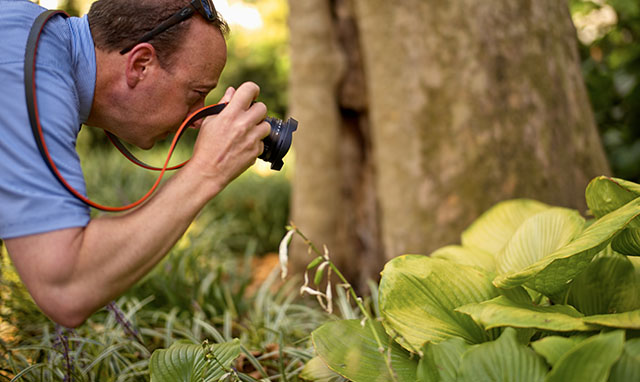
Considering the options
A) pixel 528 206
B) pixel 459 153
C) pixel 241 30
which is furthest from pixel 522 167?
pixel 241 30

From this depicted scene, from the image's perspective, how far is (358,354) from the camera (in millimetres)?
1459

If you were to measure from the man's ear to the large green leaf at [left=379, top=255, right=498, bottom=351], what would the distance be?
0.86 metres

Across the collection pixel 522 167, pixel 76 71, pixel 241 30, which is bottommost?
pixel 522 167

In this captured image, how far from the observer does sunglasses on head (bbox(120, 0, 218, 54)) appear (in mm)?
1374

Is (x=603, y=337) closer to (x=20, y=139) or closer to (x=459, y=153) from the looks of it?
(x=20, y=139)

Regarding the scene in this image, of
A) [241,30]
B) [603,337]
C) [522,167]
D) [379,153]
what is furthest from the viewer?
[241,30]

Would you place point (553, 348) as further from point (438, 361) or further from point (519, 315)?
point (438, 361)

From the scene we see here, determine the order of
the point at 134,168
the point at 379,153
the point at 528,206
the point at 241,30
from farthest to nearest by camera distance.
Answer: the point at 241,30
the point at 134,168
the point at 379,153
the point at 528,206

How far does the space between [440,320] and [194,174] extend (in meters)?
0.79

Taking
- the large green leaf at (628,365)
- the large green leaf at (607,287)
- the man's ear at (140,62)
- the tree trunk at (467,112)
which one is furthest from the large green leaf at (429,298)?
the tree trunk at (467,112)

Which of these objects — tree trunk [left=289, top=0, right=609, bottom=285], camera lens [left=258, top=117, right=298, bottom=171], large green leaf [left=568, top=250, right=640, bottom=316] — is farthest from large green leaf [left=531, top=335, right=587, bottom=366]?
tree trunk [left=289, top=0, right=609, bottom=285]

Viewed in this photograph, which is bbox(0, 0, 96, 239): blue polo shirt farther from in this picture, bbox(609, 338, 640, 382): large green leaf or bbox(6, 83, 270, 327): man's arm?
bbox(609, 338, 640, 382): large green leaf

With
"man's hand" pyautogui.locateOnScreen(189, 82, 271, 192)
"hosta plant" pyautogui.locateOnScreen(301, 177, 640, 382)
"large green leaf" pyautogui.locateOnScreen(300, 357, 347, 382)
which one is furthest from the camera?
"large green leaf" pyautogui.locateOnScreen(300, 357, 347, 382)

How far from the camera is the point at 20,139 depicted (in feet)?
3.71
